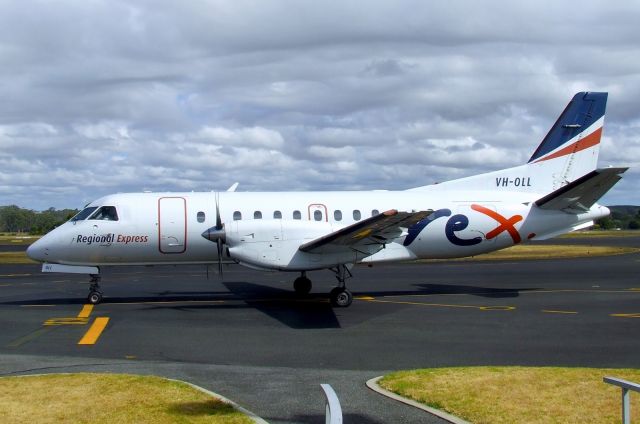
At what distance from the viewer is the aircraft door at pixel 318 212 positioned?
20953 millimetres

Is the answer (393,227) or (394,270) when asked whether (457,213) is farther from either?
(394,270)

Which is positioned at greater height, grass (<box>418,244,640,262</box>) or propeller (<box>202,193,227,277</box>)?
propeller (<box>202,193,227,277</box>)

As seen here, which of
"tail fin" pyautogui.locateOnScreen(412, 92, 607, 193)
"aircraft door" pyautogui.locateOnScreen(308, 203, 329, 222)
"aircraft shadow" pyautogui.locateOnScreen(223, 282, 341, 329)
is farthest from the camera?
"tail fin" pyautogui.locateOnScreen(412, 92, 607, 193)

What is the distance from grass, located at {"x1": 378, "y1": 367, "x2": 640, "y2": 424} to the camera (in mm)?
8062

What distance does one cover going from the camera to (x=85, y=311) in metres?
18.8

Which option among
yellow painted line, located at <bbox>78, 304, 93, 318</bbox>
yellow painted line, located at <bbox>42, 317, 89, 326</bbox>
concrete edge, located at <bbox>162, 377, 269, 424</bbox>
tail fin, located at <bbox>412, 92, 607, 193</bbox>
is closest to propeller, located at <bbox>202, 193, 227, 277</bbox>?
yellow painted line, located at <bbox>78, 304, 93, 318</bbox>

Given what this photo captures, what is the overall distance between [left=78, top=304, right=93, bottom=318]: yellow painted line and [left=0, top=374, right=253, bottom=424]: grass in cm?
804

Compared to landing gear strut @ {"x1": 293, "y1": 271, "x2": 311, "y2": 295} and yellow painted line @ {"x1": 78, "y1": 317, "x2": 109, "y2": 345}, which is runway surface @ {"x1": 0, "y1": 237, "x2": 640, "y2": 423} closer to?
yellow painted line @ {"x1": 78, "y1": 317, "x2": 109, "y2": 345}

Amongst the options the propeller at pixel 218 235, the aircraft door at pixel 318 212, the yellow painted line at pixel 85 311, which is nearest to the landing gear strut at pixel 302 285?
the aircraft door at pixel 318 212

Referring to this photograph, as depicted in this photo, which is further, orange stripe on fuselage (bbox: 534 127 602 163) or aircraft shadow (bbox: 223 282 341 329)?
orange stripe on fuselage (bbox: 534 127 602 163)

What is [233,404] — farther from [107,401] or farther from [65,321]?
[65,321]

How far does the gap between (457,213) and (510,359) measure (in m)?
9.79

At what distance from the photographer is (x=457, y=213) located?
21.2m

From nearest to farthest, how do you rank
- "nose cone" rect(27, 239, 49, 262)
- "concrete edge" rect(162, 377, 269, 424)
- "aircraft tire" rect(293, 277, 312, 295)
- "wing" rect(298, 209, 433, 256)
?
"concrete edge" rect(162, 377, 269, 424) < "wing" rect(298, 209, 433, 256) < "nose cone" rect(27, 239, 49, 262) < "aircraft tire" rect(293, 277, 312, 295)
